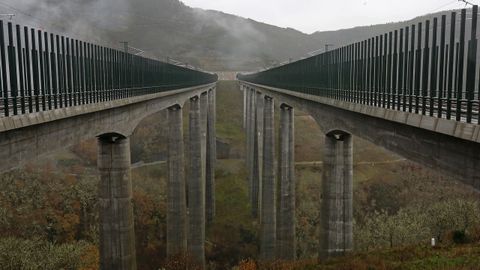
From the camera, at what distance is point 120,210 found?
22562 millimetres

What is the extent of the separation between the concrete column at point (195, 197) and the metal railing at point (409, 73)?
52.9 ft

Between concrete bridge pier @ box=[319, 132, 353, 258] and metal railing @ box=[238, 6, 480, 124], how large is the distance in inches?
115

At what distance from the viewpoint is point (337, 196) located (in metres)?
24.6

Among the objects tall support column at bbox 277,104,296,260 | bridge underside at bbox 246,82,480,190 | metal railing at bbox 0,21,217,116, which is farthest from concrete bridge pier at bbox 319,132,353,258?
tall support column at bbox 277,104,296,260

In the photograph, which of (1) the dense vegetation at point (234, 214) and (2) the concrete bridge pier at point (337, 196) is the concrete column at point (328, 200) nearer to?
(2) the concrete bridge pier at point (337, 196)

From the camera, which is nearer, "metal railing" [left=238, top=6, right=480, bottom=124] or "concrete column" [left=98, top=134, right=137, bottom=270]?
"metal railing" [left=238, top=6, right=480, bottom=124]

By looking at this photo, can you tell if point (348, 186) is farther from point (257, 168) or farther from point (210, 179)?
point (210, 179)

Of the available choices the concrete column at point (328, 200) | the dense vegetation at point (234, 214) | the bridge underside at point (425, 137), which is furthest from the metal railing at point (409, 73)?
the dense vegetation at point (234, 214)

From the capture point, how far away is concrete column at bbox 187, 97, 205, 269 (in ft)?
139

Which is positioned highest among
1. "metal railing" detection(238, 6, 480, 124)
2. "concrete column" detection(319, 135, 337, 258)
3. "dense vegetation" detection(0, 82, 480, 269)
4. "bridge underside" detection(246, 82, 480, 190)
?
"metal railing" detection(238, 6, 480, 124)

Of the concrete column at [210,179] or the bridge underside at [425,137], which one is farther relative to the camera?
the concrete column at [210,179]

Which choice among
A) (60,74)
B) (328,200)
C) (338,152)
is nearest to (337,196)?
(328,200)

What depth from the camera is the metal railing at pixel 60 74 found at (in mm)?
11984

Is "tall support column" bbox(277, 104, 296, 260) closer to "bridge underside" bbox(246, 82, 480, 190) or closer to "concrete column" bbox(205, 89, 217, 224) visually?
"concrete column" bbox(205, 89, 217, 224)
